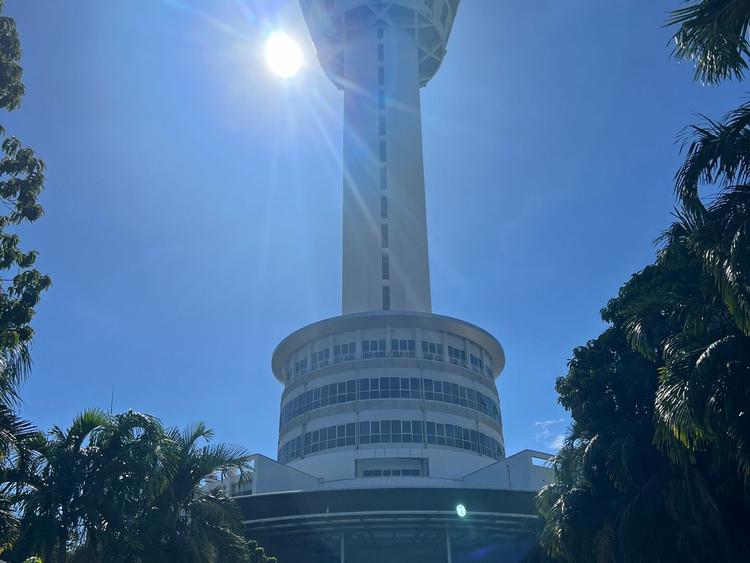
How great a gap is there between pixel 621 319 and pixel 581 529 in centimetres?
744

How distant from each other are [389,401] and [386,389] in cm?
106

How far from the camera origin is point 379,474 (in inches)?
2142

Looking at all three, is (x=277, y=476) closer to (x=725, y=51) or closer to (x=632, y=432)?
(x=632, y=432)

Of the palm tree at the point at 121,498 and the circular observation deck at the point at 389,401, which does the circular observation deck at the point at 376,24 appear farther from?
the palm tree at the point at 121,498

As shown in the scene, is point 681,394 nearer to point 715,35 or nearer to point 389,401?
point 715,35

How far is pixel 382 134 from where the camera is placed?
7450cm

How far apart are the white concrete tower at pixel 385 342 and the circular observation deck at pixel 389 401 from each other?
9cm

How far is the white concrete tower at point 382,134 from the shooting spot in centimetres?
6831

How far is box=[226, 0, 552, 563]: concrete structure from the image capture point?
44156mm

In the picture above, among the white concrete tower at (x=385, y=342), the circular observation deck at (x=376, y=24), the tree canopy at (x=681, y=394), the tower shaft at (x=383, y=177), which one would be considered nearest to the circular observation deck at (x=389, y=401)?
the white concrete tower at (x=385, y=342)

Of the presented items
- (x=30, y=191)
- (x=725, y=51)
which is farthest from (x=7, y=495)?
(x=725, y=51)

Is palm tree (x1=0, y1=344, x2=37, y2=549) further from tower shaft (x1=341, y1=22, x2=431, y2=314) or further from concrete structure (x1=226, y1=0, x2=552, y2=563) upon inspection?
tower shaft (x1=341, y1=22, x2=431, y2=314)

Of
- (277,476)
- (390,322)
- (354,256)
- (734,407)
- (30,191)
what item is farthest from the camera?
(354,256)

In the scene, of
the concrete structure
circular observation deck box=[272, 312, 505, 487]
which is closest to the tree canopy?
the concrete structure
